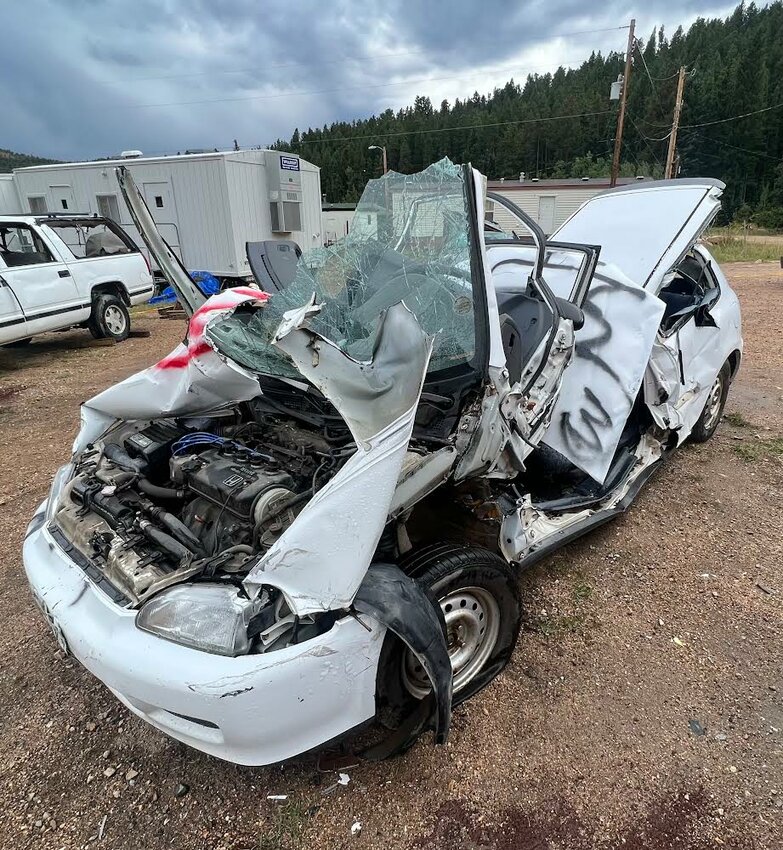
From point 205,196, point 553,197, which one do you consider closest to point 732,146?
point 553,197

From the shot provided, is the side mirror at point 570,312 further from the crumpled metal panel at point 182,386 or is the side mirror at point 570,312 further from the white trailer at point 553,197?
the white trailer at point 553,197

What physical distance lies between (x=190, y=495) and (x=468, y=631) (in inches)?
53.0

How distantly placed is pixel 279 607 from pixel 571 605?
1842mm

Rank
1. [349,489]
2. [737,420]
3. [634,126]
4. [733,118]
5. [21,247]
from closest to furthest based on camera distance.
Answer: [349,489]
[737,420]
[21,247]
[733,118]
[634,126]

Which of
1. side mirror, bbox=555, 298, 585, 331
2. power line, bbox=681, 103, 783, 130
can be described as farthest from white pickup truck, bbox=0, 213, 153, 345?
power line, bbox=681, 103, 783, 130

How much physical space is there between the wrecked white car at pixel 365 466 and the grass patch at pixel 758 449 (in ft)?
3.52

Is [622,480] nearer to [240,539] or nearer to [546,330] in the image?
[546,330]

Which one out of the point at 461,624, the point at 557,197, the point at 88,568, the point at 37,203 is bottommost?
the point at 461,624

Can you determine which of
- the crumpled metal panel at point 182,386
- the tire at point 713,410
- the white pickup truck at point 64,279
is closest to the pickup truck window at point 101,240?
the white pickup truck at point 64,279

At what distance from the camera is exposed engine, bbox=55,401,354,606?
2.04 metres

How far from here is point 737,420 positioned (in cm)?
533

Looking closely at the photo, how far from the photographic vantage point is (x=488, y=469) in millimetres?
2518

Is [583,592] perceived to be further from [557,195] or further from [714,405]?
[557,195]

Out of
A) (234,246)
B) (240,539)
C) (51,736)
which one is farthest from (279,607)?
(234,246)
